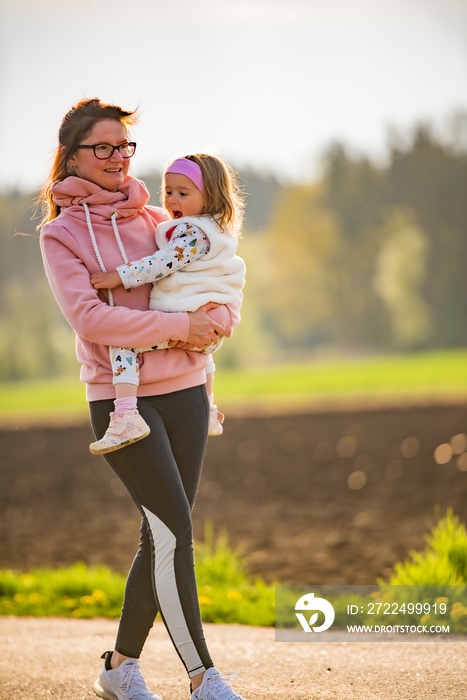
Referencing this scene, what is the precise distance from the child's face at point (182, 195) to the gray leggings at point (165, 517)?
0.56 m

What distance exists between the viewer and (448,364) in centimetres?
2131

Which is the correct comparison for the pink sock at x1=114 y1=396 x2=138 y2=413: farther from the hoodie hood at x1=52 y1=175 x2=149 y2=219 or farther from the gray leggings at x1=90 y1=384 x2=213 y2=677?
the hoodie hood at x1=52 y1=175 x2=149 y2=219

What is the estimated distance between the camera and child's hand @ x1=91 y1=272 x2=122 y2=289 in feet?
7.82

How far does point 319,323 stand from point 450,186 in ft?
22.8

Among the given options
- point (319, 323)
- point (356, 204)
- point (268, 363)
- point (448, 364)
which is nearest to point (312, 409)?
point (448, 364)

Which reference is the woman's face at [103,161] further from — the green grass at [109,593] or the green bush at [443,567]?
the green bush at [443,567]

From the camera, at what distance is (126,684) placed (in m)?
2.50

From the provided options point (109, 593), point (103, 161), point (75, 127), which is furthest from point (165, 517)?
point (109, 593)

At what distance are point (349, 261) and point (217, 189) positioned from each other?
91.0 ft

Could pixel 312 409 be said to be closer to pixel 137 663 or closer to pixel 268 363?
A: pixel 137 663

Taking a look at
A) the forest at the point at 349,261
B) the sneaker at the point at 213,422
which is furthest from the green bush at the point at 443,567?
the forest at the point at 349,261

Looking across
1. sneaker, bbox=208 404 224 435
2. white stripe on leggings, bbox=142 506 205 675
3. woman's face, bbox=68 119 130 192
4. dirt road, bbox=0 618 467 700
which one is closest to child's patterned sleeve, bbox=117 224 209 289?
woman's face, bbox=68 119 130 192

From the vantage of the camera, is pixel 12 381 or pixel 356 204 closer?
pixel 12 381

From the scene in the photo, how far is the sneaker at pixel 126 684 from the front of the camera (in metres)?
2.49
